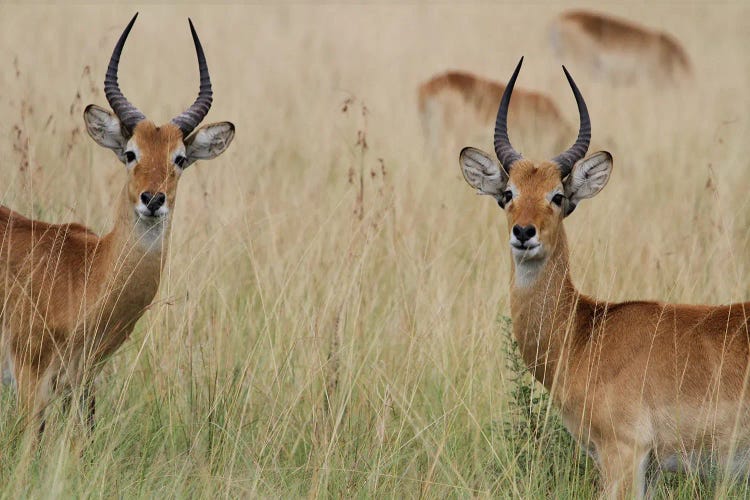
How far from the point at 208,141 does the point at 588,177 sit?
6.19 feet

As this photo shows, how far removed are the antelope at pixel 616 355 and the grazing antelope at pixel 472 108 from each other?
6784 mm

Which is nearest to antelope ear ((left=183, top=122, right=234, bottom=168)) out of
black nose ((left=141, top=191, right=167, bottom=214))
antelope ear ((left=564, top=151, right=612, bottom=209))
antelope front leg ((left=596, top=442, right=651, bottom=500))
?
black nose ((left=141, top=191, right=167, bottom=214))

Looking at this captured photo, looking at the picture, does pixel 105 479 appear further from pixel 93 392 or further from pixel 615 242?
pixel 615 242

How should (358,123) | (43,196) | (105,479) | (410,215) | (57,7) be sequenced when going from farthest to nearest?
(57,7)
(358,123)
(410,215)
(43,196)
(105,479)

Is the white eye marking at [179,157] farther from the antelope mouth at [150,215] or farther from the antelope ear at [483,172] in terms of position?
the antelope ear at [483,172]

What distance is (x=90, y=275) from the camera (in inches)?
214

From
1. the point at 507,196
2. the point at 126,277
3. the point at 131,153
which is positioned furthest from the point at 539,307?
the point at 131,153

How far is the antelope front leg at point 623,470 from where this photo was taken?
448cm

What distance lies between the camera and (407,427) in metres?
5.23

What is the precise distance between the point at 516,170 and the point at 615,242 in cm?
267

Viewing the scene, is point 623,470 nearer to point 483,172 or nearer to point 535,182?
point 535,182

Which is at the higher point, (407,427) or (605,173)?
(605,173)

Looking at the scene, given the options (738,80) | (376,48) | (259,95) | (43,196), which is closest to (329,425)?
(43,196)

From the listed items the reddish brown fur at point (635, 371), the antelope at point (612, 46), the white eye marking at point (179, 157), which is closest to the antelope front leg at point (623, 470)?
the reddish brown fur at point (635, 371)
